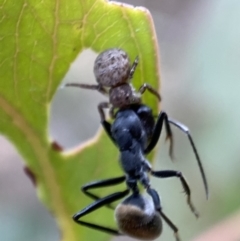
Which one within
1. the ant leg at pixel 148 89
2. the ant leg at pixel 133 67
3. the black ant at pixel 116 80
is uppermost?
the black ant at pixel 116 80

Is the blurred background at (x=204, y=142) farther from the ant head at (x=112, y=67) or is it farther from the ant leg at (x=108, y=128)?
the ant head at (x=112, y=67)

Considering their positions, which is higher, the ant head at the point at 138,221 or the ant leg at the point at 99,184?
the ant leg at the point at 99,184

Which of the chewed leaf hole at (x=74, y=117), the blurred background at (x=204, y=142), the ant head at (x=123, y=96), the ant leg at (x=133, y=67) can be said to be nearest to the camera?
the ant leg at (x=133, y=67)

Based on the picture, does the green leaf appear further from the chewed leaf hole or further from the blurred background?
the chewed leaf hole

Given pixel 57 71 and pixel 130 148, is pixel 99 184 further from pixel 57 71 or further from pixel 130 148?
pixel 57 71

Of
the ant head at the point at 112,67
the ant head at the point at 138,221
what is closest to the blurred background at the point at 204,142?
the ant head at the point at 138,221

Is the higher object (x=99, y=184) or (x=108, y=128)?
(x=108, y=128)

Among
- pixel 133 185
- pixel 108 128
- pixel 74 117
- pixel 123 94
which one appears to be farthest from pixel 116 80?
pixel 74 117
